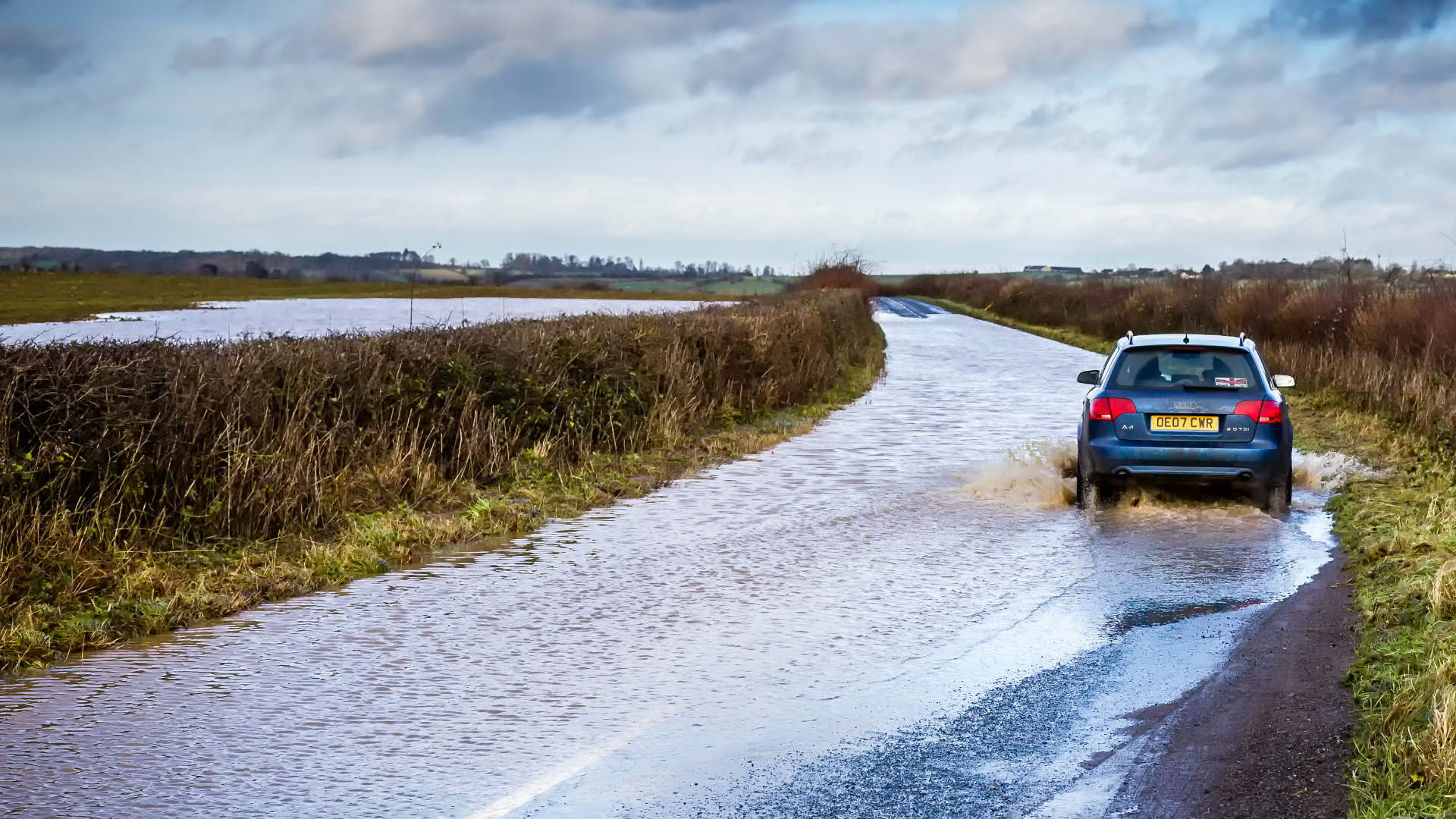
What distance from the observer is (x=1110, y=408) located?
13688 mm

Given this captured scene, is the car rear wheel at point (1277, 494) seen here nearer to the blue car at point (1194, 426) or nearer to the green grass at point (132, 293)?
the blue car at point (1194, 426)

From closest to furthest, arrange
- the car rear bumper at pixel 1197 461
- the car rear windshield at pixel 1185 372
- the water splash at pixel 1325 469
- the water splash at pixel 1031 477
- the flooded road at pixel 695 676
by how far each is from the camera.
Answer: the flooded road at pixel 695 676 < the car rear bumper at pixel 1197 461 < the car rear windshield at pixel 1185 372 < the water splash at pixel 1031 477 < the water splash at pixel 1325 469

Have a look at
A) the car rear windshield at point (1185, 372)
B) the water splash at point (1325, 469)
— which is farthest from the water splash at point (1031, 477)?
the water splash at point (1325, 469)

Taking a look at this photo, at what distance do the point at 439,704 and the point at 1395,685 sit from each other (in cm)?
458

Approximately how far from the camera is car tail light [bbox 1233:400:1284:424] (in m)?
13.5

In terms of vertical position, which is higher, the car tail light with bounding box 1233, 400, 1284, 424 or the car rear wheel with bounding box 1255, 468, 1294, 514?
the car tail light with bounding box 1233, 400, 1284, 424

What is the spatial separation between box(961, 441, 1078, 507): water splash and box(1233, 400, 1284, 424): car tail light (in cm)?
189

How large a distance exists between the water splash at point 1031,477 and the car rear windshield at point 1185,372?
1.43 m

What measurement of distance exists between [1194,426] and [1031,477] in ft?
9.75

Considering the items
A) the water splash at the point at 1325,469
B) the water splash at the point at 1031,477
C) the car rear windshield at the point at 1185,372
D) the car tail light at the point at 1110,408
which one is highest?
the car rear windshield at the point at 1185,372

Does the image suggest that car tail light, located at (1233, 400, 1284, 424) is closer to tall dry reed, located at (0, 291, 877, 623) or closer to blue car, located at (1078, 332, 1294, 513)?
blue car, located at (1078, 332, 1294, 513)

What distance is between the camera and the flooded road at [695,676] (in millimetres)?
5949

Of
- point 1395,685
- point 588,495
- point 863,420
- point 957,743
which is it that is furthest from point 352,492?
point 863,420

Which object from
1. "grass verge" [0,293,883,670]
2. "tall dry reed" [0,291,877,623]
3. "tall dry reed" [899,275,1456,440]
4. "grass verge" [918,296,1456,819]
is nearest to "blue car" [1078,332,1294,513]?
"grass verge" [918,296,1456,819]
